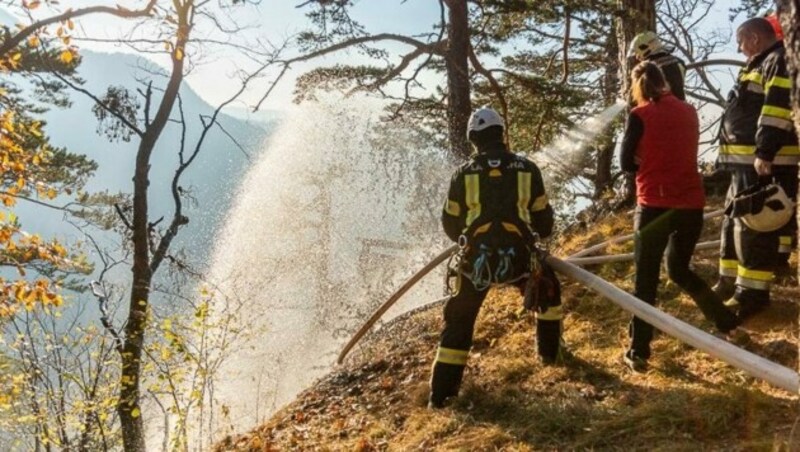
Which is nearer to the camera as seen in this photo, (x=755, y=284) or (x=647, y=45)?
(x=755, y=284)

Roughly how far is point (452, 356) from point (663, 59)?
3.23 m

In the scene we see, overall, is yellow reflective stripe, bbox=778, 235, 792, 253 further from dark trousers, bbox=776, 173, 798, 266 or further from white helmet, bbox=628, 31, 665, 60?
white helmet, bbox=628, 31, 665, 60

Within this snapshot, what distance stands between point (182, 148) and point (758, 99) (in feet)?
39.4

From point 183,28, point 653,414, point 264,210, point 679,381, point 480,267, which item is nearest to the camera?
point 653,414

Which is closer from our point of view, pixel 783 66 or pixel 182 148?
pixel 783 66

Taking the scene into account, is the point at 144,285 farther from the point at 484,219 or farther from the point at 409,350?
the point at 484,219

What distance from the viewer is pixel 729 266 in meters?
5.33

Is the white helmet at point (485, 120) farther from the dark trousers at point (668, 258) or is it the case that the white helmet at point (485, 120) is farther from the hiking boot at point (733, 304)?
the hiking boot at point (733, 304)

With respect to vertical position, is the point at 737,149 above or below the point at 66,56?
below

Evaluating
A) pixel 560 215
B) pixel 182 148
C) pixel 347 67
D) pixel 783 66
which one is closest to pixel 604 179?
pixel 560 215

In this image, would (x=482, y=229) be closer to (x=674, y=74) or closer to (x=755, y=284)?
(x=755, y=284)

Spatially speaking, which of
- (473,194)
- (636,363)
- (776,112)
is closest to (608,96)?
(776,112)

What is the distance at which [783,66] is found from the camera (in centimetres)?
423

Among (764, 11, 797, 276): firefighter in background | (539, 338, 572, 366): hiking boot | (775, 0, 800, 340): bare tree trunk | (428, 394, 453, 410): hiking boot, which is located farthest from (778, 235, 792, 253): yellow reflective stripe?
(775, 0, 800, 340): bare tree trunk
